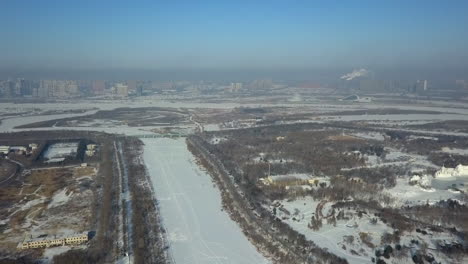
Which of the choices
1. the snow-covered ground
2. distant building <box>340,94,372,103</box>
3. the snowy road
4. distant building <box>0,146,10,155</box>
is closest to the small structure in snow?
the snowy road

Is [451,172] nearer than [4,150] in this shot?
Yes

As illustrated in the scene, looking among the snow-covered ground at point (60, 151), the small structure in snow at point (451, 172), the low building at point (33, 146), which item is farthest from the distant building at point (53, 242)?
the small structure in snow at point (451, 172)

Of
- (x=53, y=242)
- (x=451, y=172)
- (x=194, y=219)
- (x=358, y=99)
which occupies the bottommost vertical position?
(x=53, y=242)

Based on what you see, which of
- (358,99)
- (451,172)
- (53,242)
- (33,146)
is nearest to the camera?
(53,242)

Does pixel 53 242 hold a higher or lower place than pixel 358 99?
lower

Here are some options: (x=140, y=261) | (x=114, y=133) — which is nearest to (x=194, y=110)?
(x=114, y=133)

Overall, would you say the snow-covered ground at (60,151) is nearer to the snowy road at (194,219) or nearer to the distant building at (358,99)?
the snowy road at (194,219)

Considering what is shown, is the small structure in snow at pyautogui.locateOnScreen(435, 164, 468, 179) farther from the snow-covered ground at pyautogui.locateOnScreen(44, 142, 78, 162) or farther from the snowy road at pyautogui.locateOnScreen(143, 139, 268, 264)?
the snow-covered ground at pyautogui.locateOnScreen(44, 142, 78, 162)

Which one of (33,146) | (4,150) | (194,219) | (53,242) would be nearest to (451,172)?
(194,219)

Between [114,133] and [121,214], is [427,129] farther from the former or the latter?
[121,214]

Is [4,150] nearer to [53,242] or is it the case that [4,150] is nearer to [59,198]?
[59,198]
